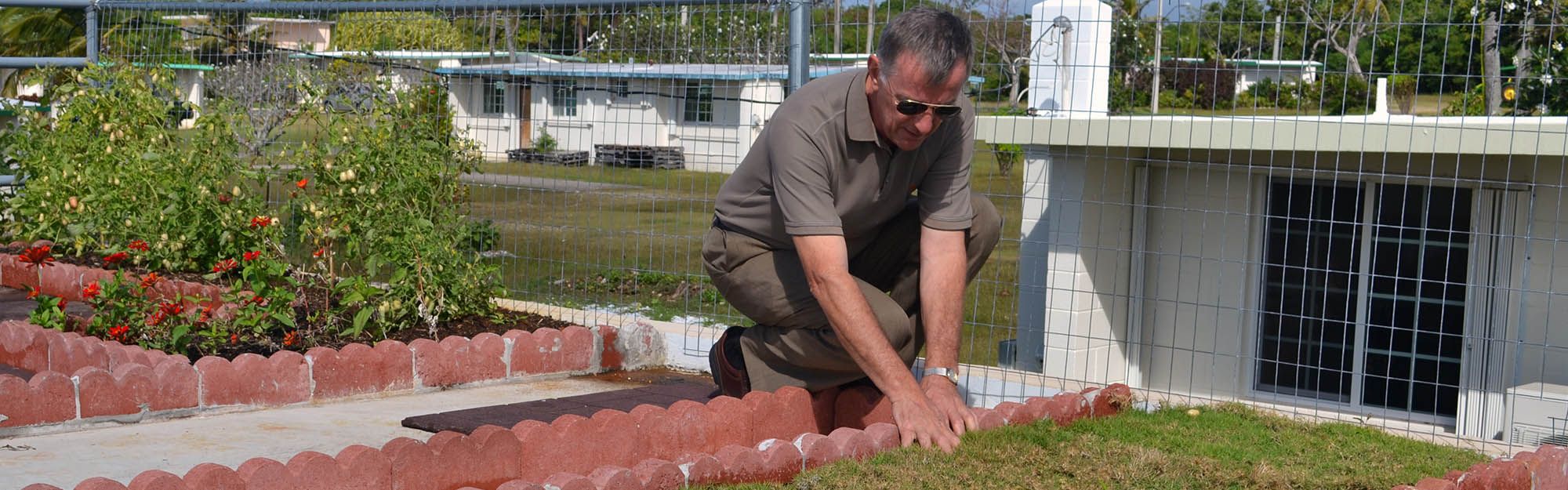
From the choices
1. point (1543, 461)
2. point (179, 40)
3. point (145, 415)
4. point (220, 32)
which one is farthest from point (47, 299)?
point (1543, 461)

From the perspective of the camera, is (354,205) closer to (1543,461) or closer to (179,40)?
(179,40)

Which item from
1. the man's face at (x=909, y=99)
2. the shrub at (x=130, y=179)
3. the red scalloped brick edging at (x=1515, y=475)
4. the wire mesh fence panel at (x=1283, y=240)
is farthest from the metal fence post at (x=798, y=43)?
the red scalloped brick edging at (x=1515, y=475)

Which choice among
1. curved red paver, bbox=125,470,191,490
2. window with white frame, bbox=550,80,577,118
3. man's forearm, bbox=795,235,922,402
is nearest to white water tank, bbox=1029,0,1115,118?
window with white frame, bbox=550,80,577,118

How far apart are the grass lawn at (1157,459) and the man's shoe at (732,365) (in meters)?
0.98

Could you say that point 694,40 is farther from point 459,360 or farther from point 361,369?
point 361,369

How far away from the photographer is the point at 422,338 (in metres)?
5.79

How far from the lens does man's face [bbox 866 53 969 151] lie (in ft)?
12.0

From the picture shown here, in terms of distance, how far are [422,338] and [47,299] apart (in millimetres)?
1555

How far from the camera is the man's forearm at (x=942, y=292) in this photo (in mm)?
3955

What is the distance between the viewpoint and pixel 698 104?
6316 millimetres

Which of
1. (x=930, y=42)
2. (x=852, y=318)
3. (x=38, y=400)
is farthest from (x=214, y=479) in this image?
(x=930, y=42)

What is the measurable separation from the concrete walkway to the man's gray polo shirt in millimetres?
1470

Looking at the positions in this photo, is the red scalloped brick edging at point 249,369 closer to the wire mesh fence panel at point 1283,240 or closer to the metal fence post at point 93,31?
the wire mesh fence panel at point 1283,240

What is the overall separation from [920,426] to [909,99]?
0.90 m
